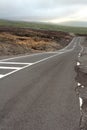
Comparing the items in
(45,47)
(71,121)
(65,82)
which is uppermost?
(71,121)

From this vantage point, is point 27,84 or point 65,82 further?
point 65,82

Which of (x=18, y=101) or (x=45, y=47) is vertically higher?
(x=18, y=101)

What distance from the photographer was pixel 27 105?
9.02 m

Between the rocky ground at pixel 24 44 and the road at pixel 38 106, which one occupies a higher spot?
the road at pixel 38 106

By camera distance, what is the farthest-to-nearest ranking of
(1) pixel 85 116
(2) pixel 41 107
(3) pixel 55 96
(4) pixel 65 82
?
1. (4) pixel 65 82
2. (3) pixel 55 96
3. (2) pixel 41 107
4. (1) pixel 85 116

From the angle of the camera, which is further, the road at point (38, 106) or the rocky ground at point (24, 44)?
the rocky ground at point (24, 44)

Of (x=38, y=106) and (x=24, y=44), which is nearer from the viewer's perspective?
(x=38, y=106)

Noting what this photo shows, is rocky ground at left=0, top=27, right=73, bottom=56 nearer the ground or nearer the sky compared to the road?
nearer the ground

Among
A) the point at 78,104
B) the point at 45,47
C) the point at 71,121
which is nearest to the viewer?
the point at 71,121

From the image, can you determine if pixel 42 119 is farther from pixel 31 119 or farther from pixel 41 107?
pixel 41 107

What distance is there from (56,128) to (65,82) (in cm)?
729

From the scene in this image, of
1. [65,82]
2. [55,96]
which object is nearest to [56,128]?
[55,96]

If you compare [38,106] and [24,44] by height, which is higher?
[38,106]

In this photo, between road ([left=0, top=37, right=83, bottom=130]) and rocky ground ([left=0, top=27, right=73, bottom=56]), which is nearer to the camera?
road ([left=0, top=37, right=83, bottom=130])
